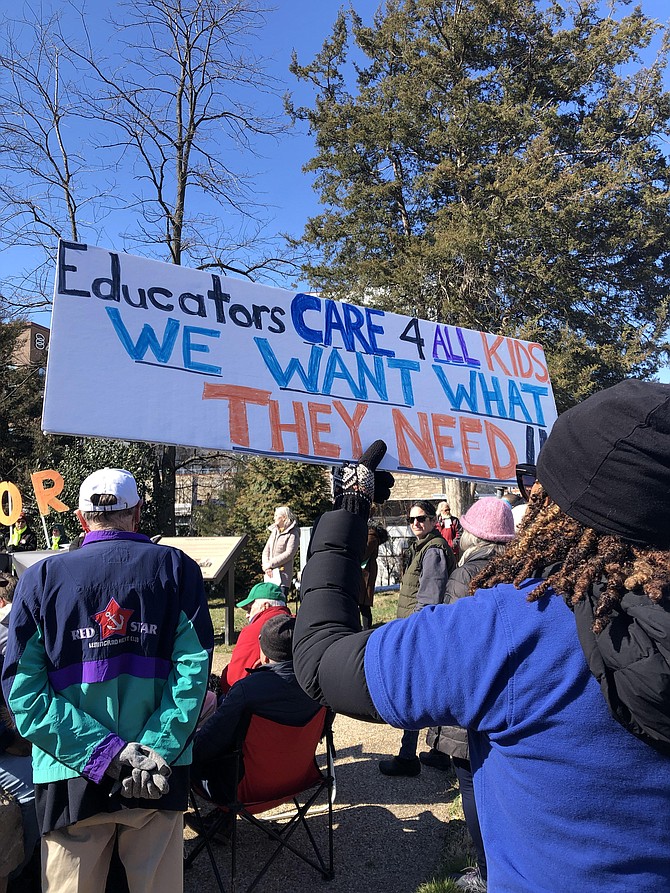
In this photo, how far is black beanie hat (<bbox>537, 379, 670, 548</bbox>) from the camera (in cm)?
97

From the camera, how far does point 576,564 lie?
3.34ft

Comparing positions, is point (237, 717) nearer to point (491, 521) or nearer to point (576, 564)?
point (491, 521)

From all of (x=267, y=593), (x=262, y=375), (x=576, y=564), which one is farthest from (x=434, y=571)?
(x=576, y=564)

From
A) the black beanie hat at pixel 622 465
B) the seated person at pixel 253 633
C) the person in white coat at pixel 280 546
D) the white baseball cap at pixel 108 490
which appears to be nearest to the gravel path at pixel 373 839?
the seated person at pixel 253 633

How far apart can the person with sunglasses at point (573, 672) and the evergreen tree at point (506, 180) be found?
1517 centimetres

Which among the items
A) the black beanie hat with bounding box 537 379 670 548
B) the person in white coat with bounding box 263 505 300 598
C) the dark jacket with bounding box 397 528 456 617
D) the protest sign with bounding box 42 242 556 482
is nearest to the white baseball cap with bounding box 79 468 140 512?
the protest sign with bounding box 42 242 556 482

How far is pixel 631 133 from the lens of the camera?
58.6 feet

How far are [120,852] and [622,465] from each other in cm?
207

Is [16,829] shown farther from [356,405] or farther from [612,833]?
[612,833]

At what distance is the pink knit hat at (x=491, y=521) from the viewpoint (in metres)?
3.46

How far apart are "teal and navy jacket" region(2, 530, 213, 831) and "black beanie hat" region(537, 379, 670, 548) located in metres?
1.60

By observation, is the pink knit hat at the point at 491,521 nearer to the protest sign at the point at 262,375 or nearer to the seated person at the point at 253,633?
the protest sign at the point at 262,375

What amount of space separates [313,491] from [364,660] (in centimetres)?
1079

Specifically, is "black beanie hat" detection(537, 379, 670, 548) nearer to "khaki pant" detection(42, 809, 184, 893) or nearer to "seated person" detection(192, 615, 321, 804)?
"khaki pant" detection(42, 809, 184, 893)
